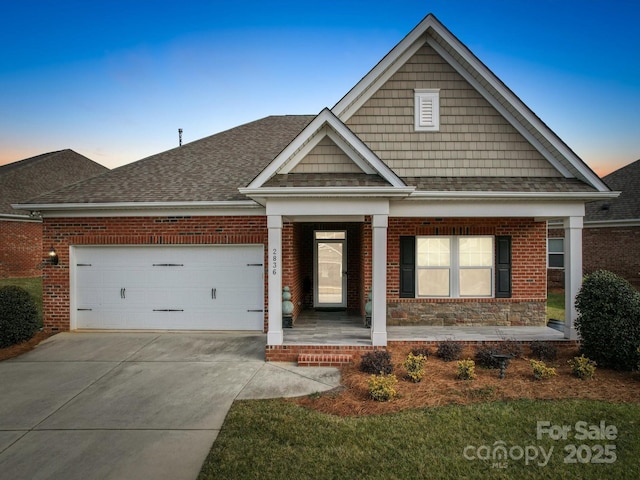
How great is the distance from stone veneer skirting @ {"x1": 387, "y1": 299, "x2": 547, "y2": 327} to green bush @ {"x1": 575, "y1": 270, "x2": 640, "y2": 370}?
7.99 ft

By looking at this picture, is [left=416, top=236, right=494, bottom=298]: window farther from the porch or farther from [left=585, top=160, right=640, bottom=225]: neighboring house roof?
[left=585, top=160, right=640, bottom=225]: neighboring house roof

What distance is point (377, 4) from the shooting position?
12969mm

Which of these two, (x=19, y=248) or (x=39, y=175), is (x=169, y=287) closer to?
(x=19, y=248)

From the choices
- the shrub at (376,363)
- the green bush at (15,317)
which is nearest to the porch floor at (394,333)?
the shrub at (376,363)

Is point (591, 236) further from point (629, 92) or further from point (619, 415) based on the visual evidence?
point (619, 415)

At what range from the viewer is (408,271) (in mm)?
9625

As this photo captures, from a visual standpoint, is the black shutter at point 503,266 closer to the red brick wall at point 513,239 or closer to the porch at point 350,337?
the red brick wall at point 513,239

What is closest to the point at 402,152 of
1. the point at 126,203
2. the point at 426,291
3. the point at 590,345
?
the point at 426,291

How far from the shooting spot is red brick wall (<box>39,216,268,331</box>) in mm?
9578

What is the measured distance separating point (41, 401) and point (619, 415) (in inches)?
341

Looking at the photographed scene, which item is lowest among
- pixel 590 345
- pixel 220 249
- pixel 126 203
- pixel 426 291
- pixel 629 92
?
pixel 590 345

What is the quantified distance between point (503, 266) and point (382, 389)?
19.5 ft

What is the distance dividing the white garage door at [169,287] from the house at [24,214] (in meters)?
9.36

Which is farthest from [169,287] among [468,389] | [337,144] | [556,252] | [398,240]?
[556,252]
